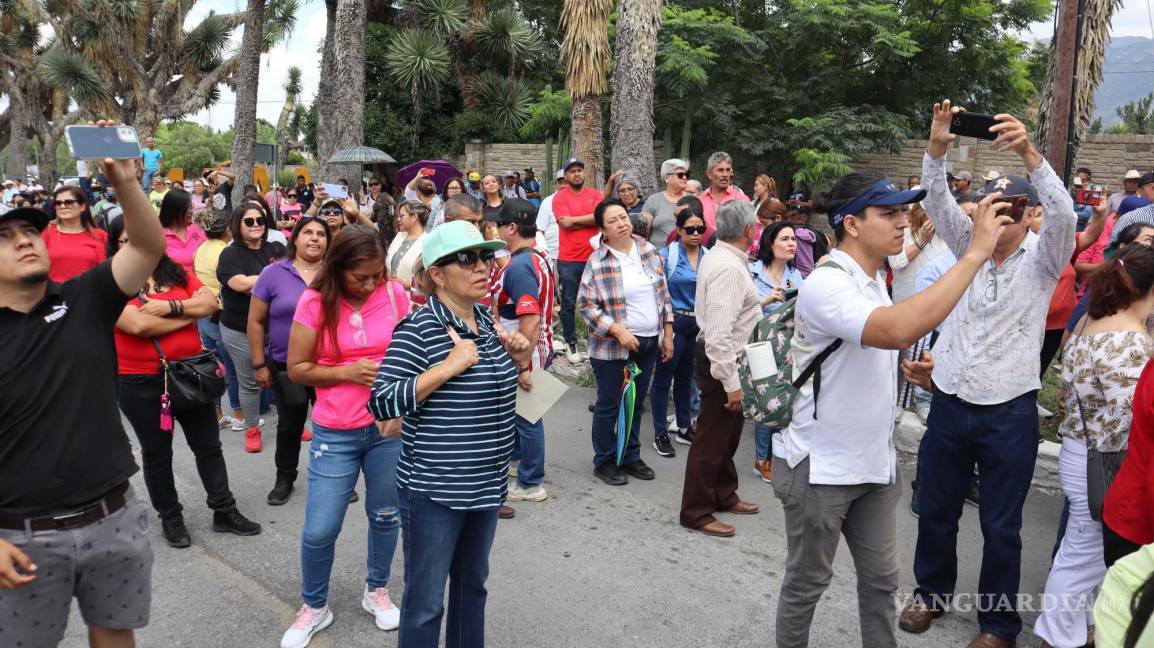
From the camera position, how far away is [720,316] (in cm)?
476

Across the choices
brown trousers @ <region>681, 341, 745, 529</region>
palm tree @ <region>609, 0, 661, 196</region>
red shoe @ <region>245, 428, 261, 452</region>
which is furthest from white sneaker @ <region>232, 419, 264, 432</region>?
palm tree @ <region>609, 0, 661, 196</region>

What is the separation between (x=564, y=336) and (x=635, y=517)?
13.4 ft

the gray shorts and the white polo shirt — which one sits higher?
the white polo shirt

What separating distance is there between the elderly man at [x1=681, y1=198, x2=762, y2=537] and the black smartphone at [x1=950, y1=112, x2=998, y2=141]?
1606 mm

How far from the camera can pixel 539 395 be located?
338 centimetres

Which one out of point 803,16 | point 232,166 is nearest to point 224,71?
point 232,166

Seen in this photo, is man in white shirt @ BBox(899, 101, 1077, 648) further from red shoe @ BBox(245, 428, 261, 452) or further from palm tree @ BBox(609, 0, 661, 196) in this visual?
palm tree @ BBox(609, 0, 661, 196)

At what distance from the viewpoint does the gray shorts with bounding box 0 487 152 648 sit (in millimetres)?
2498

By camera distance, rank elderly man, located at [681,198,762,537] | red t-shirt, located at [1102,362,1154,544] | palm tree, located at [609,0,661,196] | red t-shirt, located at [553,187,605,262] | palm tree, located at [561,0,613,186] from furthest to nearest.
Result: palm tree, located at [561,0,613,186], palm tree, located at [609,0,661,196], red t-shirt, located at [553,187,605,262], elderly man, located at [681,198,762,537], red t-shirt, located at [1102,362,1154,544]

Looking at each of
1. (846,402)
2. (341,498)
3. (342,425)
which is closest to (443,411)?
(342,425)

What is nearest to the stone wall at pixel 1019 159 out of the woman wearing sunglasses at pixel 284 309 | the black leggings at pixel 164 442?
the woman wearing sunglasses at pixel 284 309

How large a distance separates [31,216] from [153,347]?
1.99 m

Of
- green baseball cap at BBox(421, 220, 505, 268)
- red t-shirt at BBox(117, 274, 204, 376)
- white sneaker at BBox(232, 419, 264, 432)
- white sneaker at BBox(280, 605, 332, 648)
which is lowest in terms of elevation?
white sneaker at BBox(280, 605, 332, 648)

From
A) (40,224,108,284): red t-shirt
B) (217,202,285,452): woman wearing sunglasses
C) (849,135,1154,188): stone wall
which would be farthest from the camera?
(849,135,1154,188): stone wall
